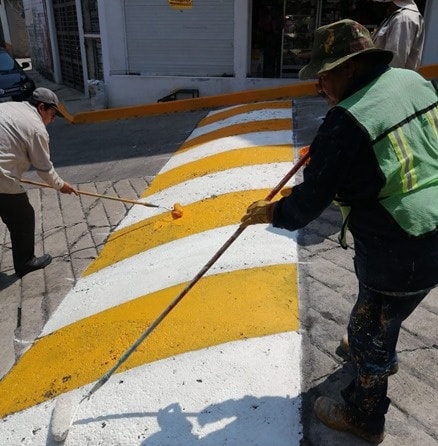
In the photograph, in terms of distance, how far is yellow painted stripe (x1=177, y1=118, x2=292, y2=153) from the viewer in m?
7.00

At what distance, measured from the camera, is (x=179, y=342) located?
313 cm

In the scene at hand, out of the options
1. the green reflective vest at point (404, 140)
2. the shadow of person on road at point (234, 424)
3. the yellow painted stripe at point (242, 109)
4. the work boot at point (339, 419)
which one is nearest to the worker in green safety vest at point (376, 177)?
the green reflective vest at point (404, 140)

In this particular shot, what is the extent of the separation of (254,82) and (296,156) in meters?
5.30

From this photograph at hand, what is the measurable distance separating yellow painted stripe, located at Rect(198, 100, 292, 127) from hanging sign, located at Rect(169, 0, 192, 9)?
3.22m

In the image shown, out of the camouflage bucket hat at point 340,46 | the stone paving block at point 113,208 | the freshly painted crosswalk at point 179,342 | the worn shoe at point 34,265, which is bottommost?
the worn shoe at point 34,265

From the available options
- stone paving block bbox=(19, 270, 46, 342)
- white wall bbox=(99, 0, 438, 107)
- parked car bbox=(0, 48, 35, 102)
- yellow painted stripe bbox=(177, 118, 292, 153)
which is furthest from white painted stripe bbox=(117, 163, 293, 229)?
parked car bbox=(0, 48, 35, 102)

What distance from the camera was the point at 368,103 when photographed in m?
1.86

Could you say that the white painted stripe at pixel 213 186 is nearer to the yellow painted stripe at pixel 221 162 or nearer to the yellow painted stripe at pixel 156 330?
the yellow painted stripe at pixel 221 162

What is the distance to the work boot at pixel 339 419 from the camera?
89.6 inches

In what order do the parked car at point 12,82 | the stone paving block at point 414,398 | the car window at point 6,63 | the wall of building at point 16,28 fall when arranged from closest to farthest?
the stone paving block at point 414,398 → the parked car at point 12,82 → the car window at point 6,63 → the wall of building at point 16,28

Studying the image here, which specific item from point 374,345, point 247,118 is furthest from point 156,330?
point 247,118

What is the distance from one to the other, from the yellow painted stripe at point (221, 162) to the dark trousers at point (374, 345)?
3.74m

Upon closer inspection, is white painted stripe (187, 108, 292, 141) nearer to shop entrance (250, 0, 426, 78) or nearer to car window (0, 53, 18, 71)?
shop entrance (250, 0, 426, 78)

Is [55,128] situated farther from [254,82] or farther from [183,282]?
[183,282]
